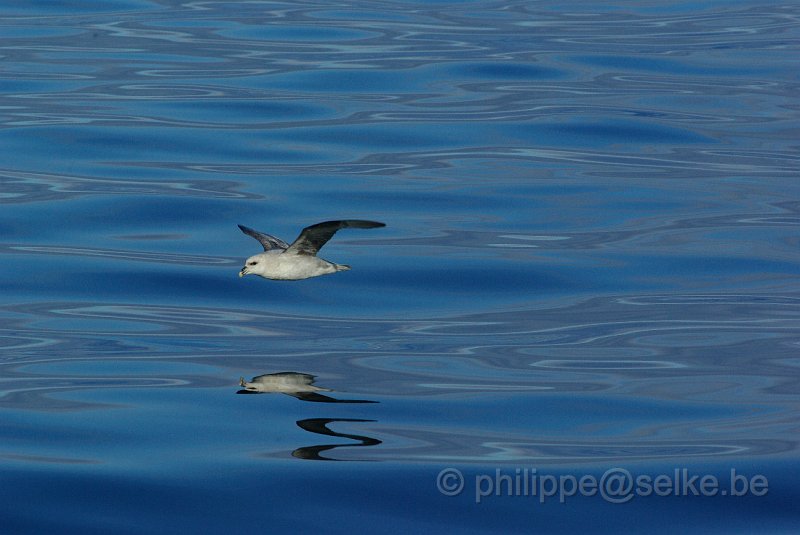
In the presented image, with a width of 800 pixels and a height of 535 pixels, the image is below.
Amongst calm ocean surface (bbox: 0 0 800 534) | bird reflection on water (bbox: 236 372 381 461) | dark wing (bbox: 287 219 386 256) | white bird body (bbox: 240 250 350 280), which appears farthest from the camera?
white bird body (bbox: 240 250 350 280)

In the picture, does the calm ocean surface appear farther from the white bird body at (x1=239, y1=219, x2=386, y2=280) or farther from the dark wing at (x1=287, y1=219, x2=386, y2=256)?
the dark wing at (x1=287, y1=219, x2=386, y2=256)

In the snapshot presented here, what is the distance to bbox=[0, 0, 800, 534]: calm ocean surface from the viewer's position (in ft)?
26.3

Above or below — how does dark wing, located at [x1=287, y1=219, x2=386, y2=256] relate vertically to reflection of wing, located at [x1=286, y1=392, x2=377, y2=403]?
above

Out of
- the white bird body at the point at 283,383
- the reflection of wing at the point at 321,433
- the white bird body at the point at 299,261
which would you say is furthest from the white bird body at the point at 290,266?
the reflection of wing at the point at 321,433

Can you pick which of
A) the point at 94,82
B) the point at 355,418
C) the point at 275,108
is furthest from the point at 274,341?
the point at 94,82

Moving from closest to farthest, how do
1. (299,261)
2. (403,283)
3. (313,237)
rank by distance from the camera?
(313,237) → (299,261) → (403,283)

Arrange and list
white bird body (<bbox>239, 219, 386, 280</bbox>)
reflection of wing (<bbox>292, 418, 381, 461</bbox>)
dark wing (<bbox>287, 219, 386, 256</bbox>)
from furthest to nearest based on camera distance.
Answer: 1. white bird body (<bbox>239, 219, 386, 280</bbox>)
2. dark wing (<bbox>287, 219, 386, 256</bbox>)
3. reflection of wing (<bbox>292, 418, 381, 461</bbox>)

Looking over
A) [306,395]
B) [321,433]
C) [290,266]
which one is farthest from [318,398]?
[290,266]

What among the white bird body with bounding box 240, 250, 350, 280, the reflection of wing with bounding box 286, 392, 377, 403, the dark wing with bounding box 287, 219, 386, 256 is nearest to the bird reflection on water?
the reflection of wing with bounding box 286, 392, 377, 403

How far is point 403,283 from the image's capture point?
1327 cm

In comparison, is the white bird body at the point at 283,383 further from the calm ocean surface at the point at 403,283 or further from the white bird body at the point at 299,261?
the white bird body at the point at 299,261

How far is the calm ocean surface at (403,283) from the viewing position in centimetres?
803

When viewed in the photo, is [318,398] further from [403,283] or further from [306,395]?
[403,283]

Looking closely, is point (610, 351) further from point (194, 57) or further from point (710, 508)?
point (194, 57)
